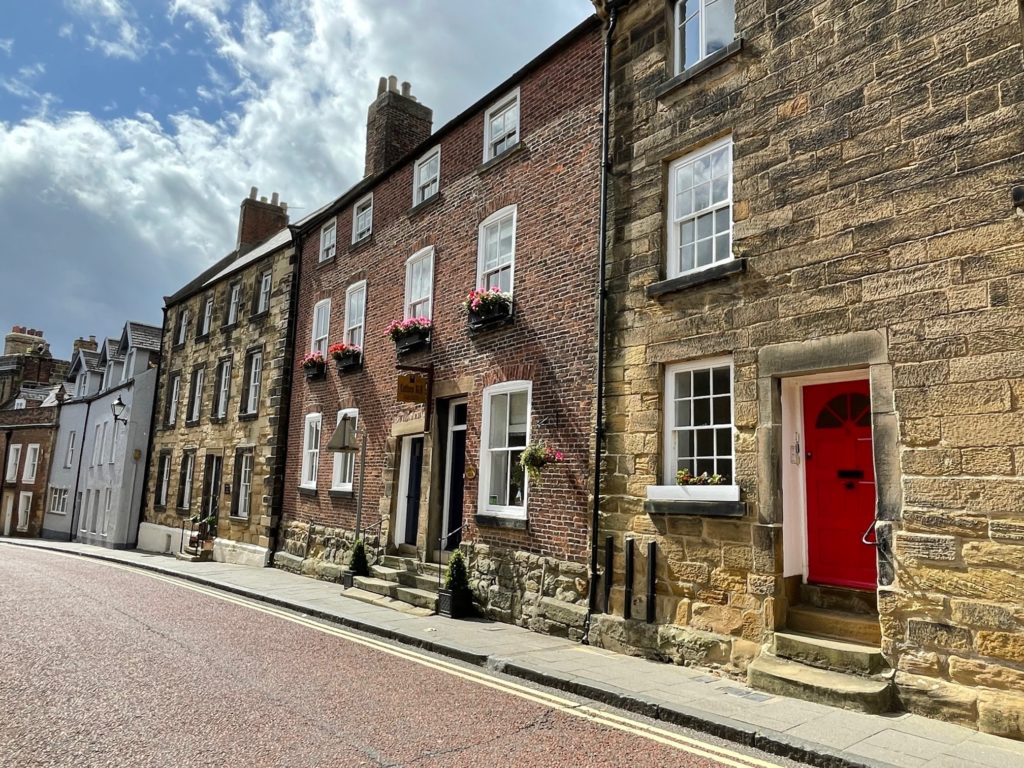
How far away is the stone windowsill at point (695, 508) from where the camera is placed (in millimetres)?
7641

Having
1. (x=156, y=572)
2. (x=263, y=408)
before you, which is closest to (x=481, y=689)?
(x=156, y=572)

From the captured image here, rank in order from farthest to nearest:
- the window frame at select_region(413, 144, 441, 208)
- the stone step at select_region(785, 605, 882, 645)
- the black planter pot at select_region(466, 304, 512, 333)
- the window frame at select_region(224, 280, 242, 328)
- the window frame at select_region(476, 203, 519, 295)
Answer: the window frame at select_region(224, 280, 242, 328) → the window frame at select_region(413, 144, 441, 208) → the window frame at select_region(476, 203, 519, 295) → the black planter pot at select_region(466, 304, 512, 333) → the stone step at select_region(785, 605, 882, 645)

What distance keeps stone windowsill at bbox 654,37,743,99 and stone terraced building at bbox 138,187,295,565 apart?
13.0 m

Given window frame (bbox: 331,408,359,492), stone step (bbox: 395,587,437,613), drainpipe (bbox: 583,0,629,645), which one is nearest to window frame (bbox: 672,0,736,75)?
drainpipe (bbox: 583,0,629,645)

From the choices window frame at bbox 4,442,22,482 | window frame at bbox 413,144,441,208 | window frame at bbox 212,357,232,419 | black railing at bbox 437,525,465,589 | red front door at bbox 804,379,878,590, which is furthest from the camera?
window frame at bbox 4,442,22,482

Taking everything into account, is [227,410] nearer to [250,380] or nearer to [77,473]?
[250,380]

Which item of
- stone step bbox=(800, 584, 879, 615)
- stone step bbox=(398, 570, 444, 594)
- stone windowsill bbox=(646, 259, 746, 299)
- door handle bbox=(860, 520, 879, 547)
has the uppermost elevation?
stone windowsill bbox=(646, 259, 746, 299)

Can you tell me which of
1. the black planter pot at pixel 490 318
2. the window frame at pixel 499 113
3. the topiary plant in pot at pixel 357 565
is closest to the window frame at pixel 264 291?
the topiary plant in pot at pixel 357 565

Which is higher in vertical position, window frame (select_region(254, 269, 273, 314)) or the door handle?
window frame (select_region(254, 269, 273, 314))

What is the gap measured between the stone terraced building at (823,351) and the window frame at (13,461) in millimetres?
41786

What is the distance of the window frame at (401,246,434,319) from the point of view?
45.5ft

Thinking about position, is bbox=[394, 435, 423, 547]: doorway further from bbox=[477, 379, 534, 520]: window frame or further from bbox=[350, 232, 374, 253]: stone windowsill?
bbox=[350, 232, 374, 253]: stone windowsill

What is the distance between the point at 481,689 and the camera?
7016mm

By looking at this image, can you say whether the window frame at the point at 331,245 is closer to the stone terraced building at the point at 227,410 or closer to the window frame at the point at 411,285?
the stone terraced building at the point at 227,410
